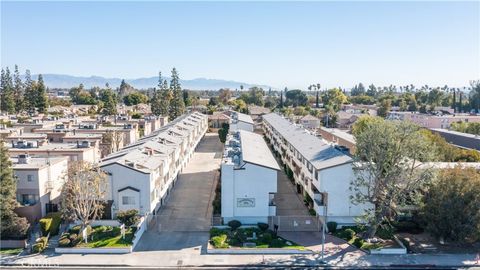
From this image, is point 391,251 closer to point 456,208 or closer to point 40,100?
point 456,208

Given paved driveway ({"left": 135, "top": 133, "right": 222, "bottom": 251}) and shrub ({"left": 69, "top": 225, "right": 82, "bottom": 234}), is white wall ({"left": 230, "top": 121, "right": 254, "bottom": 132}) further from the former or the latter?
shrub ({"left": 69, "top": 225, "right": 82, "bottom": 234})

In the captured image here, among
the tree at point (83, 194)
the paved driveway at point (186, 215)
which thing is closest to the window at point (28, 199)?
the tree at point (83, 194)

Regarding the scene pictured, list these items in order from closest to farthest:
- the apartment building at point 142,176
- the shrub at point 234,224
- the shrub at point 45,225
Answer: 1. the shrub at point 45,225
2. the shrub at point 234,224
3. the apartment building at point 142,176

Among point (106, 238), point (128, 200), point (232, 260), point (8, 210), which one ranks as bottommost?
point (232, 260)

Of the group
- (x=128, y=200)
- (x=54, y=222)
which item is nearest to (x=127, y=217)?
(x=128, y=200)

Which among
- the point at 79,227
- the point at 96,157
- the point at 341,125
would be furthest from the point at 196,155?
the point at 341,125

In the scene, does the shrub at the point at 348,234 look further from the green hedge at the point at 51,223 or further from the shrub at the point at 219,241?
the green hedge at the point at 51,223

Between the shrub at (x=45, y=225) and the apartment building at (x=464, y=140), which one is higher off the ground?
the apartment building at (x=464, y=140)
